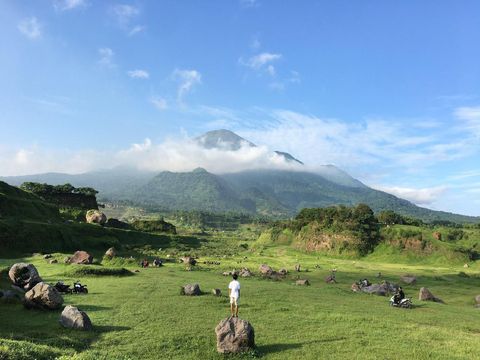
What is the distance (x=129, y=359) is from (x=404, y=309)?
27.3 m

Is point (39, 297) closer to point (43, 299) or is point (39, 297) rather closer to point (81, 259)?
point (43, 299)

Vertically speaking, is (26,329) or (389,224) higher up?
(389,224)

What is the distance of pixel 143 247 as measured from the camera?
12156 cm

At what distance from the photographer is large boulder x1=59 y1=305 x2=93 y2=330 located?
982 inches

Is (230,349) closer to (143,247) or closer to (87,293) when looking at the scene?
(87,293)

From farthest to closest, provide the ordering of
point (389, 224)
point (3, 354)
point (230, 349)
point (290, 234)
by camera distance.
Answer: point (290, 234), point (389, 224), point (230, 349), point (3, 354)

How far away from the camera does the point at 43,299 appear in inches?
1188

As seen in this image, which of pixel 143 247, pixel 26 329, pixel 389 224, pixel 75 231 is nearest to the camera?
pixel 26 329

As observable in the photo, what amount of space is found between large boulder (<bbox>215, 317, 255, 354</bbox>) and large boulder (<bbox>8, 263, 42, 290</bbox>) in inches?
1011

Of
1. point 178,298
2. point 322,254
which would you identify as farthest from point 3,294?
point 322,254

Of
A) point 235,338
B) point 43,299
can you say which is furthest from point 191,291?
point 235,338

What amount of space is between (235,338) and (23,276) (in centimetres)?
2778

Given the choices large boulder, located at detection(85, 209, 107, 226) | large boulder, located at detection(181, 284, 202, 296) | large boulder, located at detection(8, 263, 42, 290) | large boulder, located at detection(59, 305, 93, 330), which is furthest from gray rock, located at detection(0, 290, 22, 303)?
large boulder, located at detection(85, 209, 107, 226)

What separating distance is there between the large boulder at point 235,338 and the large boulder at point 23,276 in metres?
25.7
